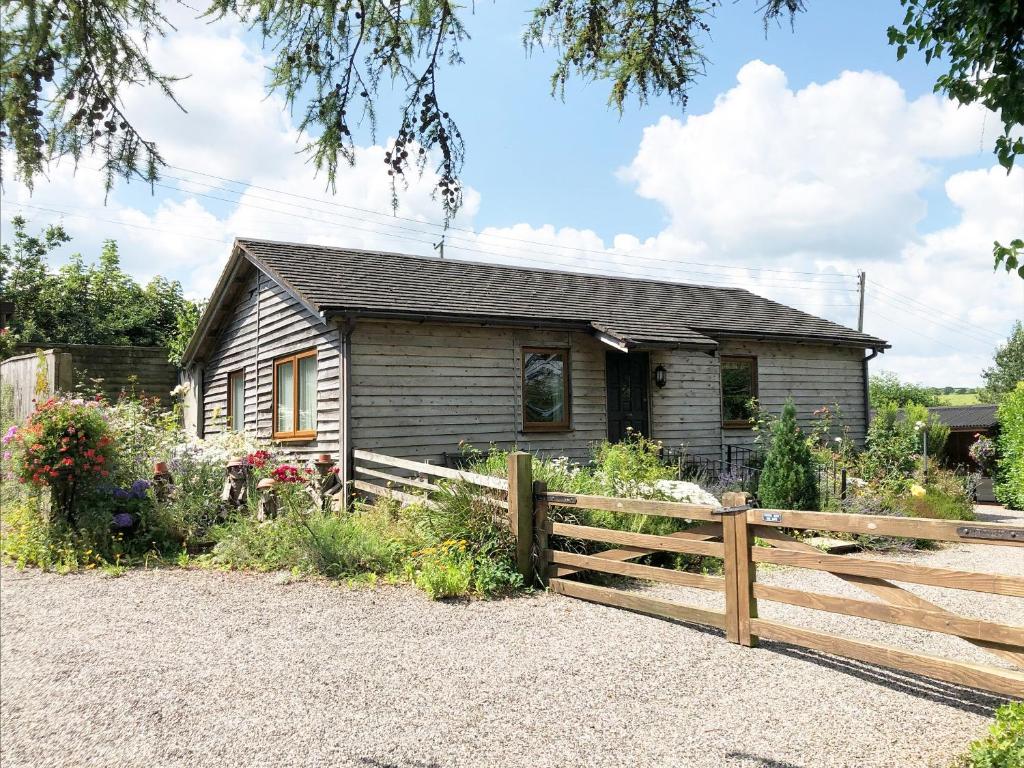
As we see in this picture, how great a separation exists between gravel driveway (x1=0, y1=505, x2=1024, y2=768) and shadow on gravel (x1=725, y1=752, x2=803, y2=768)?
0.01 m

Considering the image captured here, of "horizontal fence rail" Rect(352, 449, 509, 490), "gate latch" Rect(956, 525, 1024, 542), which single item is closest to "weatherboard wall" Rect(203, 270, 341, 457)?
"horizontal fence rail" Rect(352, 449, 509, 490)

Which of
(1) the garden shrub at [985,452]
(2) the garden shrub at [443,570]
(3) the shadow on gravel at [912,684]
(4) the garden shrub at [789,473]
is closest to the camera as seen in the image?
(3) the shadow on gravel at [912,684]

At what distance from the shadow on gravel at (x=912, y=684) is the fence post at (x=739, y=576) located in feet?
0.80

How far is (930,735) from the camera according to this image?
3.97 meters

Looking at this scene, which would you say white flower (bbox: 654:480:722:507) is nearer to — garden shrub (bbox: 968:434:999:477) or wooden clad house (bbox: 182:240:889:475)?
wooden clad house (bbox: 182:240:889:475)

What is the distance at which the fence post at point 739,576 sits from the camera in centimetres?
540

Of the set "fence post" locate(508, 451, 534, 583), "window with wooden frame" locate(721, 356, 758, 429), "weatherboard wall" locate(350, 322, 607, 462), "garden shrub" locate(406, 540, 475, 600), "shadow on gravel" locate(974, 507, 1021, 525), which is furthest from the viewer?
"window with wooden frame" locate(721, 356, 758, 429)

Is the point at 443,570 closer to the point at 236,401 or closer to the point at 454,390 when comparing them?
the point at 454,390

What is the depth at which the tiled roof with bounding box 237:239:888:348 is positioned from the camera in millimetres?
12141

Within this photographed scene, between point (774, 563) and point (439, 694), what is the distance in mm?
2475

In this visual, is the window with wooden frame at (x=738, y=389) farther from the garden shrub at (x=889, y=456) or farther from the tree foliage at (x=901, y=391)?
the tree foliage at (x=901, y=391)

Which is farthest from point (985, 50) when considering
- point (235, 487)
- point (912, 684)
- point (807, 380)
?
point (807, 380)

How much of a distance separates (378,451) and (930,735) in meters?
8.66

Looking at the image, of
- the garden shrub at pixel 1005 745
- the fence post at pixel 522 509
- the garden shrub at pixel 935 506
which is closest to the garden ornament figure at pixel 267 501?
the fence post at pixel 522 509
